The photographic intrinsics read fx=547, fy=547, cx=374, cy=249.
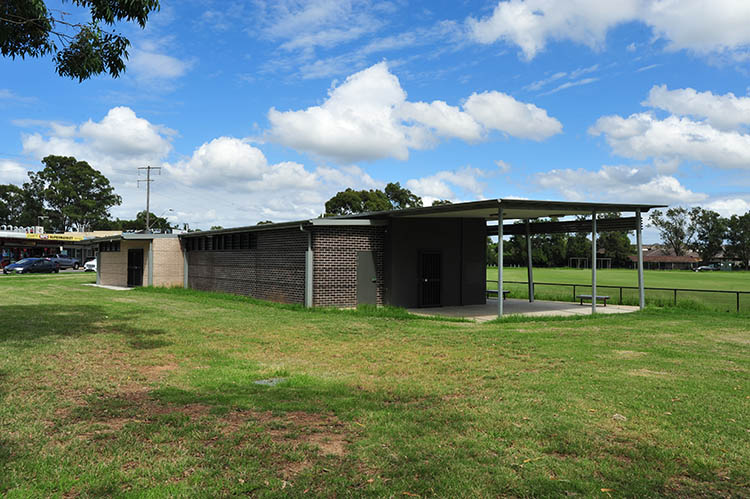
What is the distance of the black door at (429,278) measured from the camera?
18.9 m

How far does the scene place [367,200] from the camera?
7419 centimetres

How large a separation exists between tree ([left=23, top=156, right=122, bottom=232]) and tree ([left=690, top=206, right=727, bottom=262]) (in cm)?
11185

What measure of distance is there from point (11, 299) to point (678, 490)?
22.3 meters

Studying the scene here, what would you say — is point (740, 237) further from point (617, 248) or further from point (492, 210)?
point (492, 210)

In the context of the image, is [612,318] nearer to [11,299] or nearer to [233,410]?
[233,410]

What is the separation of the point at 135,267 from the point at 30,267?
19.1 metres

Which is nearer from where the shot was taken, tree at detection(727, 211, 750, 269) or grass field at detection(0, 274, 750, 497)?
grass field at detection(0, 274, 750, 497)

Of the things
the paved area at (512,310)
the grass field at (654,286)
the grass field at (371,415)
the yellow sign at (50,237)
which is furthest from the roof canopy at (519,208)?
the yellow sign at (50,237)

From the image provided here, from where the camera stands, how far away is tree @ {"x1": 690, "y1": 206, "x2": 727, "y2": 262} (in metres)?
106

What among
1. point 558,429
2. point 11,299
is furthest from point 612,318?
point 11,299

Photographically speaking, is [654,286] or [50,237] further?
[50,237]

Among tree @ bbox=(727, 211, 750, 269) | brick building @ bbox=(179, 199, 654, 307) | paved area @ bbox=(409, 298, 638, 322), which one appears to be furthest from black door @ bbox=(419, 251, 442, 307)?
tree @ bbox=(727, 211, 750, 269)

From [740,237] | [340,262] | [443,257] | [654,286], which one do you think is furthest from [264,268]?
[740,237]

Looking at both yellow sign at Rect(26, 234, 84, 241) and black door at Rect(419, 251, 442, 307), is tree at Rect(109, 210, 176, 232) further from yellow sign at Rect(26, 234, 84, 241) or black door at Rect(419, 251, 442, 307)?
black door at Rect(419, 251, 442, 307)
